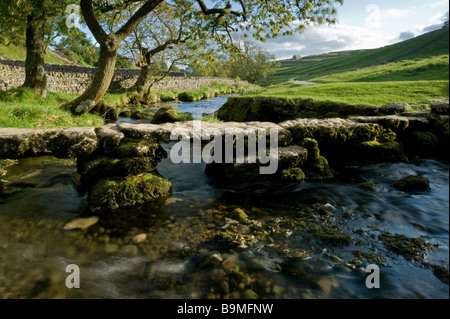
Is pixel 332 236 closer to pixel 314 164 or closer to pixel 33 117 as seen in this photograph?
pixel 314 164

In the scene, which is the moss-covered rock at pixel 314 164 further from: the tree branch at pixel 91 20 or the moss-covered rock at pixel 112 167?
the tree branch at pixel 91 20

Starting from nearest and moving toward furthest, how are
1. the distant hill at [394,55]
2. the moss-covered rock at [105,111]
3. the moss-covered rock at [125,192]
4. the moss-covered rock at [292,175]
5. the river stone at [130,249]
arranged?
the river stone at [130,249] < the moss-covered rock at [125,192] < the moss-covered rock at [292,175] < the moss-covered rock at [105,111] < the distant hill at [394,55]

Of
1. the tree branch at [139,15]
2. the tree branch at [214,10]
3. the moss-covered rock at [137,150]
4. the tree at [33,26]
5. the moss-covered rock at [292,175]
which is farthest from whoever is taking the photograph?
the tree at [33,26]

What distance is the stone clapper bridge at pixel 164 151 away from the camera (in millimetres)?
5410

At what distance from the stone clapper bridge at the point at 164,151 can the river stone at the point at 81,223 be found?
256 mm

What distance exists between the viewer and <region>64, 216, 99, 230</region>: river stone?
4758 mm

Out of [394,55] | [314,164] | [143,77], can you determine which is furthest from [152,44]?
[394,55]

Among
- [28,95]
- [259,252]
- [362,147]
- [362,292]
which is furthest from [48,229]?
[28,95]

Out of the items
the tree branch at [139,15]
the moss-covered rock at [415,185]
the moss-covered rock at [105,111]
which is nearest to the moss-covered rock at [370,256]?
the moss-covered rock at [415,185]

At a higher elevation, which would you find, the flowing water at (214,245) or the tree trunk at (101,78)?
the tree trunk at (101,78)

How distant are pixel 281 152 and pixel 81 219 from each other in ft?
16.6

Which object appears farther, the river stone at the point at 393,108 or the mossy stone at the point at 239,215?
the river stone at the point at 393,108

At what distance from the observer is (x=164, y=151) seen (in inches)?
260
